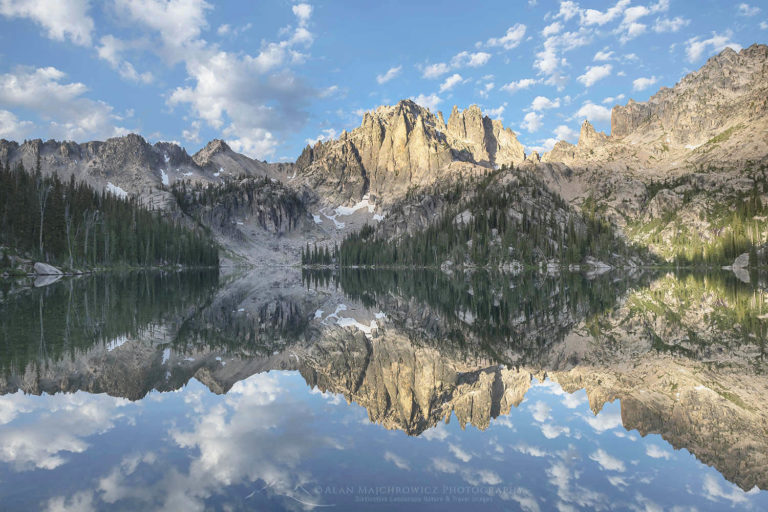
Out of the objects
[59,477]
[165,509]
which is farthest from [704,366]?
[59,477]

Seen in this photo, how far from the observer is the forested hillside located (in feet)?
287

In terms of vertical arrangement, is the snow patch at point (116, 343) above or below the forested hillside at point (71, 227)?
below

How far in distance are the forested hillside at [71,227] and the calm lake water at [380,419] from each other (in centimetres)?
7820

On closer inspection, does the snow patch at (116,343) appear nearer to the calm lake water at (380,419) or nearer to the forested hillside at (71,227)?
the calm lake water at (380,419)

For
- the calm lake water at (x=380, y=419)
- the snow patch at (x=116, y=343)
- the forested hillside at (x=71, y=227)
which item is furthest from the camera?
the forested hillside at (x=71, y=227)

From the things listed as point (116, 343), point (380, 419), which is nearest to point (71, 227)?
point (116, 343)

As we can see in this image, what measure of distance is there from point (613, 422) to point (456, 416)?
4.31 m

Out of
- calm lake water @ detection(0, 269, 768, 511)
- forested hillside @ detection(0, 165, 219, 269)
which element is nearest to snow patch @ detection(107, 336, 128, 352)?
calm lake water @ detection(0, 269, 768, 511)

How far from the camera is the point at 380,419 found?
12.1 meters

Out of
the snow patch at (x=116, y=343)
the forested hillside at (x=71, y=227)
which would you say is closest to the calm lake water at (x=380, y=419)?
the snow patch at (x=116, y=343)

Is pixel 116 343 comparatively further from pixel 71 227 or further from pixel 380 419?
pixel 71 227

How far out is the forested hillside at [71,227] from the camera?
8738cm

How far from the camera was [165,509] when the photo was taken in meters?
7.32

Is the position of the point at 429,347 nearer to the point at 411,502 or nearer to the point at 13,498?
the point at 411,502
